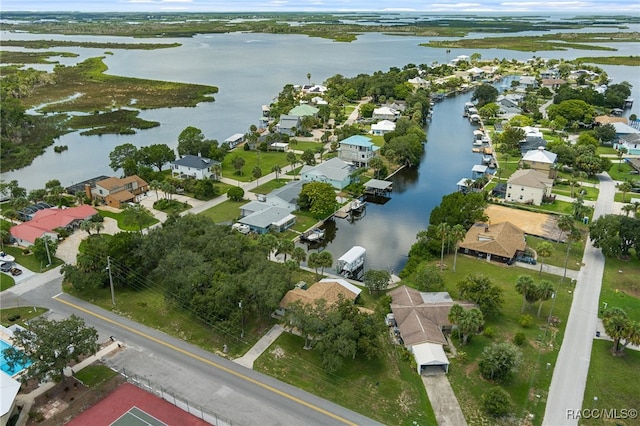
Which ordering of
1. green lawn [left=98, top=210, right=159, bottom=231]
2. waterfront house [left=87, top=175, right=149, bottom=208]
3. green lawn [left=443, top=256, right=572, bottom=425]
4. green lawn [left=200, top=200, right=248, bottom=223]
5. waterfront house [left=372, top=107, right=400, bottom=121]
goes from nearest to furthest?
green lawn [left=443, top=256, right=572, bottom=425]
green lawn [left=98, top=210, right=159, bottom=231]
green lawn [left=200, top=200, right=248, bottom=223]
waterfront house [left=87, top=175, right=149, bottom=208]
waterfront house [left=372, top=107, right=400, bottom=121]

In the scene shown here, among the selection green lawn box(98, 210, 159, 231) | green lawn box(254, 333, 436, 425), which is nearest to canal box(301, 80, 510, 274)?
green lawn box(254, 333, 436, 425)

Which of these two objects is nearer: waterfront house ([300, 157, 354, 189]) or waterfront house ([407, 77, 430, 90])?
waterfront house ([300, 157, 354, 189])

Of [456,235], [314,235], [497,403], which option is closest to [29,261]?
[314,235]

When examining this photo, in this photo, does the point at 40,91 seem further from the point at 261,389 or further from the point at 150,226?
the point at 261,389

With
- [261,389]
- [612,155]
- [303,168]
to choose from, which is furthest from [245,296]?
[612,155]

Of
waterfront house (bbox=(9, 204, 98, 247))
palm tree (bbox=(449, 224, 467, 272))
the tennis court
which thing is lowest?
the tennis court

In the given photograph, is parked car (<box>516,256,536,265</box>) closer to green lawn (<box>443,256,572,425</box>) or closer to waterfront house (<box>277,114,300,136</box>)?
green lawn (<box>443,256,572,425</box>)

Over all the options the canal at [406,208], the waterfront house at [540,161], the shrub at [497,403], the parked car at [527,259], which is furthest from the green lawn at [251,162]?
the shrub at [497,403]
